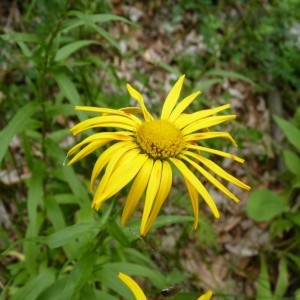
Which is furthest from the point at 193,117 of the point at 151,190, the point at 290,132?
the point at 290,132

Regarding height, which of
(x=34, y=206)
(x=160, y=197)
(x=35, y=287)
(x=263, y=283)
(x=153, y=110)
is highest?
(x=153, y=110)

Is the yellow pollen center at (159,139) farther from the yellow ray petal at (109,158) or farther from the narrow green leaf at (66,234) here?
the narrow green leaf at (66,234)

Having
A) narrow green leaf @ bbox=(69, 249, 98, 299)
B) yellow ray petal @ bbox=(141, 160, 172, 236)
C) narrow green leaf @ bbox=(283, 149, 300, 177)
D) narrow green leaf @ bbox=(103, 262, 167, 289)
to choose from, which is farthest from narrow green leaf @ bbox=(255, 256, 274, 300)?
yellow ray petal @ bbox=(141, 160, 172, 236)

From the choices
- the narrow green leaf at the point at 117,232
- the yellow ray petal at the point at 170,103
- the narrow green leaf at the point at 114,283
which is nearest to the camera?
the narrow green leaf at the point at 117,232

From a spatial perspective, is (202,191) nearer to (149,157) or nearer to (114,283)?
(149,157)

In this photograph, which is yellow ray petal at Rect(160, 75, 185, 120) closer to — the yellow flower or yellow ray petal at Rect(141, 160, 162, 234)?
yellow ray petal at Rect(141, 160, 162, 234)

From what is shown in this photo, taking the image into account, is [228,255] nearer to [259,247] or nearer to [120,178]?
[259,247]

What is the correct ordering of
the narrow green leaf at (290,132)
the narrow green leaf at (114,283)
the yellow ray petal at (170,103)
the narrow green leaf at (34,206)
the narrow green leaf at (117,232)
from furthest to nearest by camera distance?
the narrow green leaf at (290,132)
the narrow green leaf at (34,206)
the narrow green leaf at (114,283)
the yellow ray petal at (170,103)
the narrow green leaf at (117,232)

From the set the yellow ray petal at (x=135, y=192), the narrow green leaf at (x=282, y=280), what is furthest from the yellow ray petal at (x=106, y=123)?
the narrow green leaf at (x=282, y=280)
